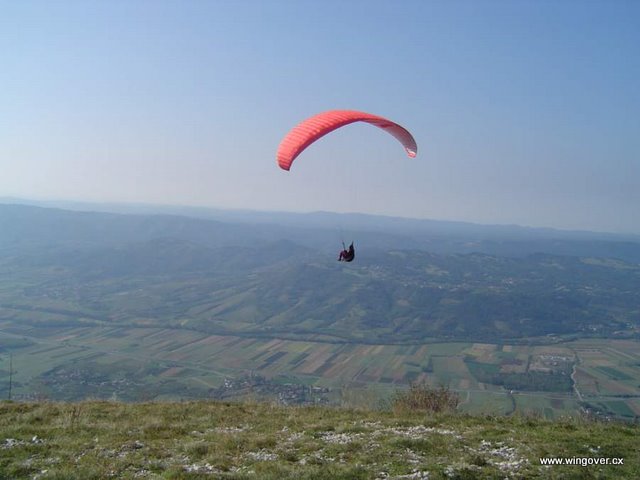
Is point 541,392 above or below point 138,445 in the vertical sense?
below

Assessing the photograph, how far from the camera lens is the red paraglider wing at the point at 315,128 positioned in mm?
15133

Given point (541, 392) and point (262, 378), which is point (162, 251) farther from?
point (541, 392)

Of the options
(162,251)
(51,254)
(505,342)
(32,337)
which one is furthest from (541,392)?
(51,254)

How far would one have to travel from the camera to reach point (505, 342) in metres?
90.9

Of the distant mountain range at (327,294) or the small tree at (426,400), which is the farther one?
the distant mountain range at (327,294)

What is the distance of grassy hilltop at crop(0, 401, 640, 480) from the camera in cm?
887

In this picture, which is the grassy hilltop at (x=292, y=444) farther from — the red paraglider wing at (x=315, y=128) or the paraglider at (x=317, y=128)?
the red paraglider wing at (x=315, y=128)

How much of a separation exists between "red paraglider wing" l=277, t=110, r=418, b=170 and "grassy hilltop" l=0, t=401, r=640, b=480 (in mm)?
8576

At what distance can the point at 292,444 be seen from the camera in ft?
35.4

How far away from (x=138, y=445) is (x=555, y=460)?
9571mm

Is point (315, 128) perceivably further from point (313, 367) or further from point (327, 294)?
point (327, 294)

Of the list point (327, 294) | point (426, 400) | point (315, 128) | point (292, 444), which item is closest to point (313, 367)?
point (426, 400)

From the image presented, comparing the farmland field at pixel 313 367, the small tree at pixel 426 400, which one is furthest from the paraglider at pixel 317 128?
the farmland field at pixel 313 367

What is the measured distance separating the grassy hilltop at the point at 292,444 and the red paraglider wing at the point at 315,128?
8576 mm
